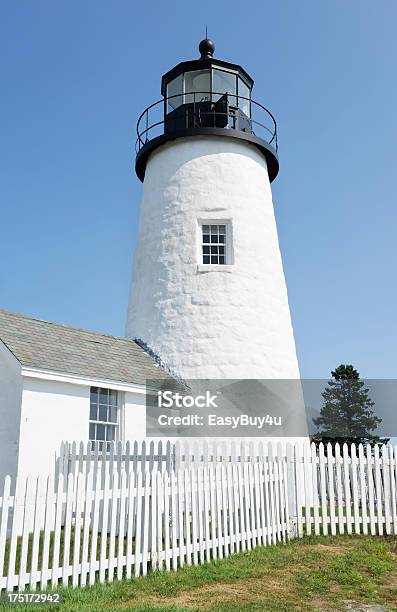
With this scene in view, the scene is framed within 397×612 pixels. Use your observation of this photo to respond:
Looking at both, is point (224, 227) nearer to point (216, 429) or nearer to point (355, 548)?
point (216, 429)

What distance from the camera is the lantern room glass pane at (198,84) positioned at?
17.4 meters

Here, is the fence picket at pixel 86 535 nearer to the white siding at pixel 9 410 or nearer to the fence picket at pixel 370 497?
the white siding at pixel 9 410

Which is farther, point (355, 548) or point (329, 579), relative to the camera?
point (355, 548)

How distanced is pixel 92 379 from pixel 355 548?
5.83 metres

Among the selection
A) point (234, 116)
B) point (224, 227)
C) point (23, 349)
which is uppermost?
point (234, 116)

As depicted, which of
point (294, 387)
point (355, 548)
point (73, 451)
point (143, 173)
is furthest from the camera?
point (143, 173)

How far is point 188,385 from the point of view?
14305mm

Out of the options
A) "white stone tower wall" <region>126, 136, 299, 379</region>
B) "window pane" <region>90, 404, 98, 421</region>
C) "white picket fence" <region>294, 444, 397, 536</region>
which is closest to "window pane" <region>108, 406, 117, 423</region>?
"window pane" <region>90, 404, 98, 421</region>

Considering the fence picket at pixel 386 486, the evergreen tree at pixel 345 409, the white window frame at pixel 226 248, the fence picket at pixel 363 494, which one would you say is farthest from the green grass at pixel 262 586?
the evergreen tree at pixel 345 409

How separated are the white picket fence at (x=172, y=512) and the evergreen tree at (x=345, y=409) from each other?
21.2m

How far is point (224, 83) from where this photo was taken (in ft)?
57.4

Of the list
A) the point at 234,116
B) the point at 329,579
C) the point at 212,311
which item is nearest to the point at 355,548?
the point at 329,579

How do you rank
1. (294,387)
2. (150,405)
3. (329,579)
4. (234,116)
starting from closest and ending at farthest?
1. (329,579)
2. (150,405)
3. (294,387)
4. (234,116)

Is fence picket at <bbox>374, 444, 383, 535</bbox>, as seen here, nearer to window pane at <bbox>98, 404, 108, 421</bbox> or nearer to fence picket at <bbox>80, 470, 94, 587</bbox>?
window pane at <bbox>98, 404, 108, 421</bbox>
